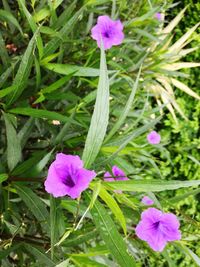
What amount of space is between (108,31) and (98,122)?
0.49m

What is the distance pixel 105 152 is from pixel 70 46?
0.52m

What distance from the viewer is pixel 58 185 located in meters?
0.62

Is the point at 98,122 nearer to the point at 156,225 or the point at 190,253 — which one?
the point at 156,225

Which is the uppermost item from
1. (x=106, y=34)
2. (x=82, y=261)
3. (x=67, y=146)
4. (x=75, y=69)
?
(x=106, y=34)

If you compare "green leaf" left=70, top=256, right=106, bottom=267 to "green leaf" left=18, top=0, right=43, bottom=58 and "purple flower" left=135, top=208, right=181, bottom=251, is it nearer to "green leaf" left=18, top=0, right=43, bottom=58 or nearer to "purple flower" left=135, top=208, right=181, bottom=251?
"purple flower" left=135, top=208, right=181, bottom=251

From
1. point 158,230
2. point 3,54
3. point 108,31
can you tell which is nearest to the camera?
point 158,230

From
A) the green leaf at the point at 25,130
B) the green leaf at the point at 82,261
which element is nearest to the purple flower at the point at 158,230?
the green leaf at the point at 82,261

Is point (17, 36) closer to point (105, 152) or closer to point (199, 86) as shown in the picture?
point (105, 152)

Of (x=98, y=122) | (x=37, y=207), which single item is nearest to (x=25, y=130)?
(x=37, y=207)

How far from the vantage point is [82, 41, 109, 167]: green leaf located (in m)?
0.68

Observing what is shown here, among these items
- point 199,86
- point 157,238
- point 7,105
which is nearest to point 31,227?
point 7,105

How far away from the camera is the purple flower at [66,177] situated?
24.0 inches

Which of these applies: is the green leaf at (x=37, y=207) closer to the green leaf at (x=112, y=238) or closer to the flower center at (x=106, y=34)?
the green leaf at (x=112, y=238)

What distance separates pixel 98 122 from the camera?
2.25 ft
